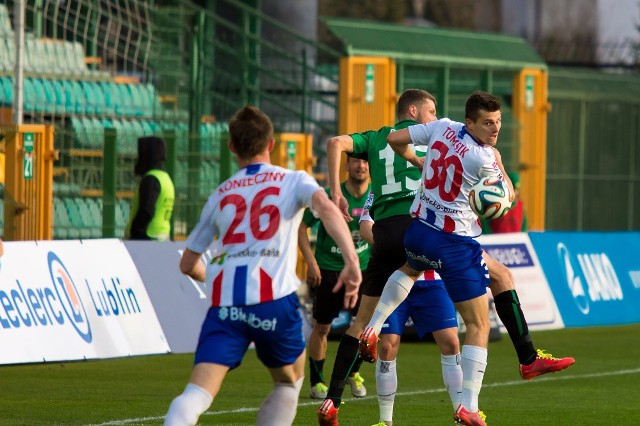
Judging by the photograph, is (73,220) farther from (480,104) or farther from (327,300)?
(480,104)

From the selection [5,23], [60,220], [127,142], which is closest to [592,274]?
[127,142]

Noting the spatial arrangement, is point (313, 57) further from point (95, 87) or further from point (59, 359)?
point (59, 359)

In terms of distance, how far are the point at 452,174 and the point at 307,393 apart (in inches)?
155

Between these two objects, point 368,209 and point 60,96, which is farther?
point 60,96

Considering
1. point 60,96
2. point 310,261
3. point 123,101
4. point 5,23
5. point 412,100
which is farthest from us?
point 123,101

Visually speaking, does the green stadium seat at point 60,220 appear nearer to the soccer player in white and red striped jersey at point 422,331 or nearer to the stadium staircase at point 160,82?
the stadium staircase at point 160,82

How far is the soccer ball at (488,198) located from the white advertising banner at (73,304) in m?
5.33

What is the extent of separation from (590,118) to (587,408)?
16006 mm

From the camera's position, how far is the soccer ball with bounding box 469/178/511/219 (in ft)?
30.7

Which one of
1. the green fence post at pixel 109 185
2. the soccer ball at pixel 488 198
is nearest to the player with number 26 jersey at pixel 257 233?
the soccer ball at pixel 488 198

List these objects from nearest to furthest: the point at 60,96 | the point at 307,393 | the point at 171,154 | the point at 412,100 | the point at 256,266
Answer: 1. the point at 256,266
2. the point at 412,100
3. the point at 307,393
4. the point at 171,154
5. the point at 60,96

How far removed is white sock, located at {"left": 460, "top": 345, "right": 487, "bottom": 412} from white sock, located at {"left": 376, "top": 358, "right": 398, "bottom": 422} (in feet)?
2.47

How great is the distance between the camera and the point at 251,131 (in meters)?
7.61

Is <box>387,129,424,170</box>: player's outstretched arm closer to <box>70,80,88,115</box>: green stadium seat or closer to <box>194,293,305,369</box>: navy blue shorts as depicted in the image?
<box>194,293,305,369</box>: navy blue shorts
